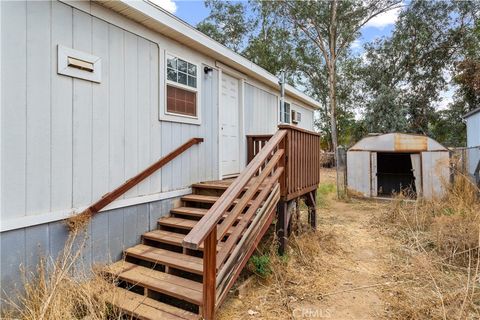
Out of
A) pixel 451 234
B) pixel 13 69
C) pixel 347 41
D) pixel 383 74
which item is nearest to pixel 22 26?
pixel 13 69

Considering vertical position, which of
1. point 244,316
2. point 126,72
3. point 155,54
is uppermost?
point 155,54

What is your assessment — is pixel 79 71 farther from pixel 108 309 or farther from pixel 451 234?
pixel 451 234

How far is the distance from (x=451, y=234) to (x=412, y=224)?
4.45 ft

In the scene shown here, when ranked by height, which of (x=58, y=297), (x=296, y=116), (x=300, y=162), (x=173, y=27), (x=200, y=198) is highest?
(x=173, y=27)

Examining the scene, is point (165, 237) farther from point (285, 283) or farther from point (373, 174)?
point (373, 174)

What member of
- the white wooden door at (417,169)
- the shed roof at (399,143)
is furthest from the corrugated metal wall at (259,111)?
the white wooden door at (417,169)

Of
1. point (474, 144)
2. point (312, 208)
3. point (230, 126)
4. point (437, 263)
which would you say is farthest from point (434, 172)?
point (230, 126)

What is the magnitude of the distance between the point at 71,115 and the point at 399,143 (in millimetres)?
8617

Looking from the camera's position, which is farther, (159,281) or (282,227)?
(282,227)

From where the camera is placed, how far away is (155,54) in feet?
13.1

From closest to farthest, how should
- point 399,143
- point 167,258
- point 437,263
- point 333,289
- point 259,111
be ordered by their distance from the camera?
point 167,258, point 333,289, point 437,263, point 259,111, point 399,143

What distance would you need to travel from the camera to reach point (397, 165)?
10.5 metres

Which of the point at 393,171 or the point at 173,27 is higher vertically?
the point at 173,27

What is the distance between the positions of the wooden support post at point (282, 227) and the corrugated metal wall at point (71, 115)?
5.31 ft
